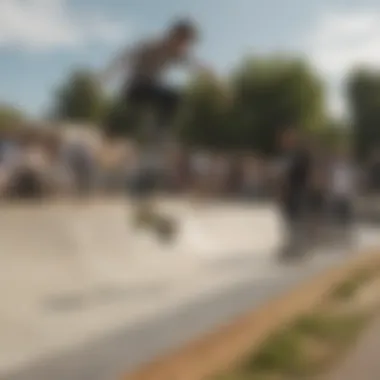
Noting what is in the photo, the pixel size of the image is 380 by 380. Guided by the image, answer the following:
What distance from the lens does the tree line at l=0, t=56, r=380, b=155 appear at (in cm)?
229

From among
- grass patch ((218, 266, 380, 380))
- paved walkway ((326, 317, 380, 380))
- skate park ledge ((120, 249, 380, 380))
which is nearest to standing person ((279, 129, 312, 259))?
skate park ledge ((120, 249, 380, 380))

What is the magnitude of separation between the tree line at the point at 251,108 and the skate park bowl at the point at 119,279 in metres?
0.41

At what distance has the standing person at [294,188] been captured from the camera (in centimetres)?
240

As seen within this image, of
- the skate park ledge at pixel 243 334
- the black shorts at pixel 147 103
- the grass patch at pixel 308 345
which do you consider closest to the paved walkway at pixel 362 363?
the grass patch at pixel 308 345

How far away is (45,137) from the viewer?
2270mm

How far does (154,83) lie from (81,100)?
0.32 metres

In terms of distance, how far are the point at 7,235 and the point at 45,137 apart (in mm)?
727

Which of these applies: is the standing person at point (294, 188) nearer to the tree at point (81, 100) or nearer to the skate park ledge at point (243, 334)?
the skate park ledge at point (243, 334)

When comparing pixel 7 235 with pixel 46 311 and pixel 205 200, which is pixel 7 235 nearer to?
pixel 46 311

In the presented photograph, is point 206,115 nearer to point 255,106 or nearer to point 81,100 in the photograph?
point 255,106

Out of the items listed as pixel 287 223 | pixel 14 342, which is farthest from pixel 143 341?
pixel 287 223

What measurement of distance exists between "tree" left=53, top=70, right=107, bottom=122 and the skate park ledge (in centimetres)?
72

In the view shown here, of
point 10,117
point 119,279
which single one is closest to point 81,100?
point 10,117

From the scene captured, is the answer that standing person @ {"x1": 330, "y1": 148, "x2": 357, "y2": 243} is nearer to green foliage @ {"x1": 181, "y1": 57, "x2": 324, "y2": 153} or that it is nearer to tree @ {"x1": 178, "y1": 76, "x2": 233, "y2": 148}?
green foliage @ {"x1": 181, "y1": 57, "x2": 324, "y2": 153}
